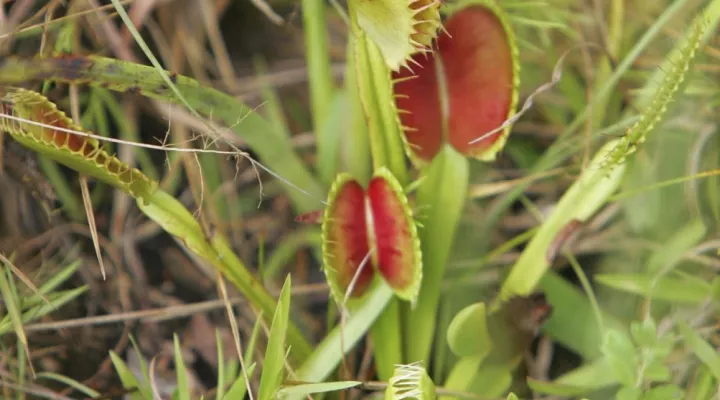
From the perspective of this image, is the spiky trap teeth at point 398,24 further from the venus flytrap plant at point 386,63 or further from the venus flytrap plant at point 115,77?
the venus flytrap plant at point 115,77

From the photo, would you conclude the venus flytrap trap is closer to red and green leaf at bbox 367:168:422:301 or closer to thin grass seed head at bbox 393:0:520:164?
red and green leaf at bbox 367:168:422:301

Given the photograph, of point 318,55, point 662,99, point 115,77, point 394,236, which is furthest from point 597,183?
point 115,77

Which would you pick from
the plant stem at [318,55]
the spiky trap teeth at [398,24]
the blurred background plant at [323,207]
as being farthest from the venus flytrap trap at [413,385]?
the plant stem at [318,55]

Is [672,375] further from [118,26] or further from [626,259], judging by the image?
[118,26]

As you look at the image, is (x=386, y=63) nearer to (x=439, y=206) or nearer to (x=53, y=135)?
(x=439, y=206)

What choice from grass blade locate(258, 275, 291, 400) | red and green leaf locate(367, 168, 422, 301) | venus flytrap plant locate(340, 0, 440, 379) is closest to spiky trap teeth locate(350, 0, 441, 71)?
venus flytrap plant locate(340, 0, 440, 379)

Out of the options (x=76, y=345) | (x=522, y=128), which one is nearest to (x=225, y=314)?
(x=76, y=345)
